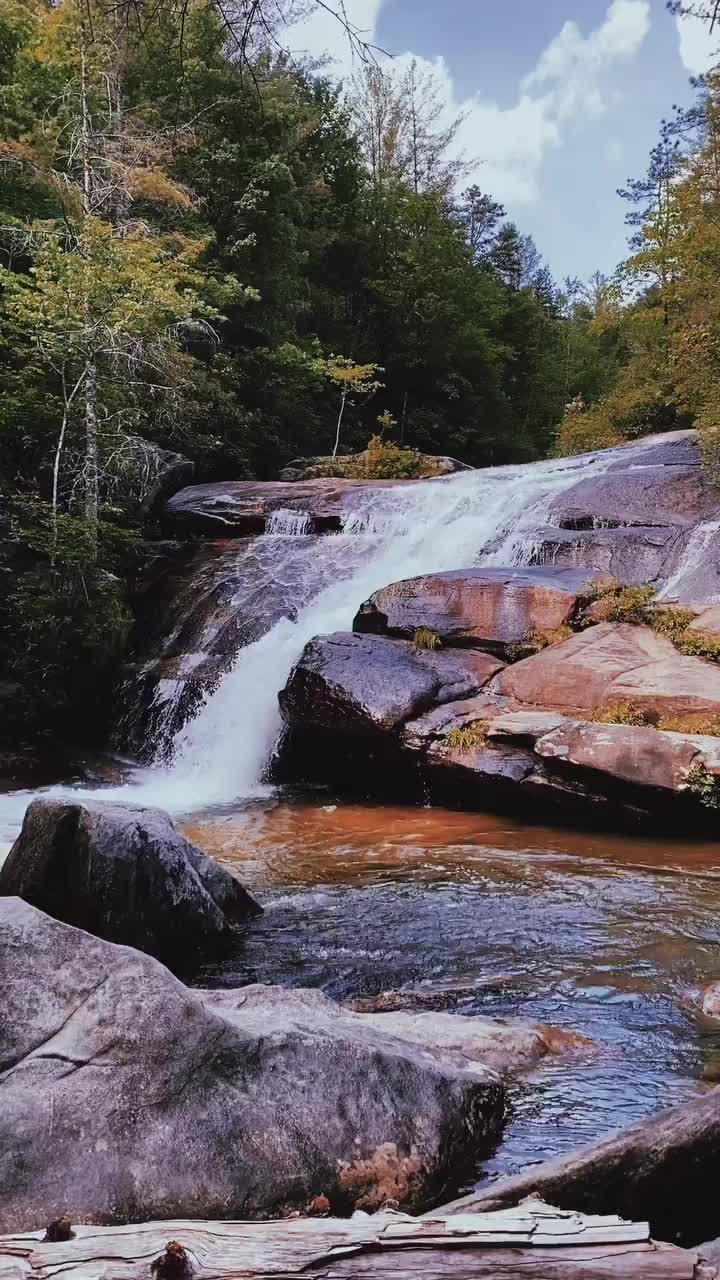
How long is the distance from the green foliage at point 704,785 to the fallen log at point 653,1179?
18.9 ft

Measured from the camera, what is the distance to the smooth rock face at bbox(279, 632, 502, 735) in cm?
995

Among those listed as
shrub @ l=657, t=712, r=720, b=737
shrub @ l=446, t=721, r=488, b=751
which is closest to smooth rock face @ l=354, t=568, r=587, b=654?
shrub @ l=446, t=721, r=488, b=751

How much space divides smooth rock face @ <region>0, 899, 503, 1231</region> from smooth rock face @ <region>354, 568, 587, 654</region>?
7655 mm

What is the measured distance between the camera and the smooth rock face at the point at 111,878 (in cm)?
535

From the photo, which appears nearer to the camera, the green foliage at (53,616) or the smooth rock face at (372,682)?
the smooth rock face at (372,682)

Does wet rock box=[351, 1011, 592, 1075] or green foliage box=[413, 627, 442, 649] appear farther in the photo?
green foliage box=[413, 627, 442, 649]

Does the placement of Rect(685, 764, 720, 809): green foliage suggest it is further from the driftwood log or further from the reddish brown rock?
the driftwood log

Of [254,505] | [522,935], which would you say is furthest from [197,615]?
[522,935]

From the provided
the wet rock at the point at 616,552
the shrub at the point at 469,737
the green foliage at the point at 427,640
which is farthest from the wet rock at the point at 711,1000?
the wet rock at the point at 616,552

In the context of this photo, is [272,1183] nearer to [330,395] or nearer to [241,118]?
[241,118]

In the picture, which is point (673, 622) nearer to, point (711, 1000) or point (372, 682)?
point (372, 682)

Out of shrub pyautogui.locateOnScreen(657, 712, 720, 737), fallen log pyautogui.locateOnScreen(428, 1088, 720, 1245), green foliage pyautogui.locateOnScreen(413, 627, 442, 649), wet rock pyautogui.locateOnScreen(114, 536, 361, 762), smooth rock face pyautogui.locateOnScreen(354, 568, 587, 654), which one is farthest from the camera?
wet rock pyautogui.locateOnScreen(114, 536, 361, 762)

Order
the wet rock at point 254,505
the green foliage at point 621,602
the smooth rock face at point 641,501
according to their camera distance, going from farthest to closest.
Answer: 1. the wet rock at point 254,505
2. the smooth rock face at point 641,501
3. the green foliage at point 621,602

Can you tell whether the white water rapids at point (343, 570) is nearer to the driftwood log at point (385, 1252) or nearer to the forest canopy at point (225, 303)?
the forest canopy at point (225, 303)
